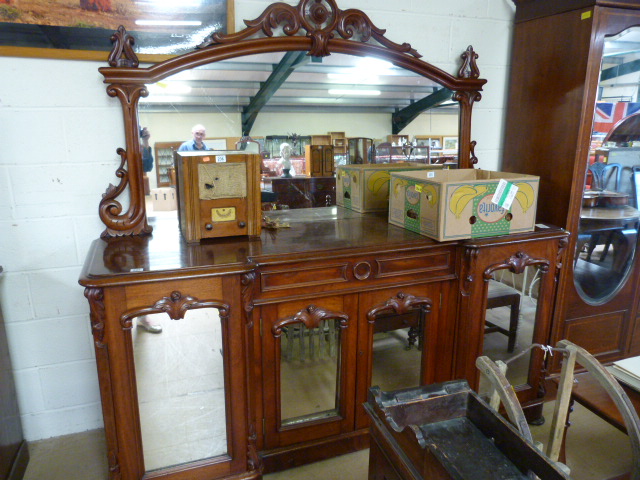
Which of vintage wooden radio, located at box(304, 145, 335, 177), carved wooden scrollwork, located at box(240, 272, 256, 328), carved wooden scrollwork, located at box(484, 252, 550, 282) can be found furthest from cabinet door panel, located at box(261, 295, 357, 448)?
vintage wooden radio, located at box(304, 145, 335, 177)

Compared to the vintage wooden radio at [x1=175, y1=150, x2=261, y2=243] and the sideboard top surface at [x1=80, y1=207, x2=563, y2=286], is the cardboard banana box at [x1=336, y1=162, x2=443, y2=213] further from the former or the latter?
the vintage wooden radio at [x1=175, y1=150, x2=261, y2=243]

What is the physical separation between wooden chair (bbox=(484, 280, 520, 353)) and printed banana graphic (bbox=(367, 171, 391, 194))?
726 mm

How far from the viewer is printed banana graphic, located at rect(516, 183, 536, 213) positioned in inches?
78.0

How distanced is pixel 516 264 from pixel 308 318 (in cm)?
99

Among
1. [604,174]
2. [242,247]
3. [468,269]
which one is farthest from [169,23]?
[604,174]

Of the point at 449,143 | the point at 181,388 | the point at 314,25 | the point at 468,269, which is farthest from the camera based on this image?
the point at 449,143

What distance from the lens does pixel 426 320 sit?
6.70 ft

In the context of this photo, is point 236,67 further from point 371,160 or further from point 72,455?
point 72,455

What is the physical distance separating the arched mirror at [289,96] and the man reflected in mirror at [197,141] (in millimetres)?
25

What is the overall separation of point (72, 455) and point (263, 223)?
1.38m

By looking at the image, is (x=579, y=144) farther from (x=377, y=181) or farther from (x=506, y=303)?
(x=377, y=181)

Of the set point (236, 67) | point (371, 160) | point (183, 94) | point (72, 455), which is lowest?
point (72, 455)

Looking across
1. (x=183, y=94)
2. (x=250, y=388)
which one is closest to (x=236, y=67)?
(x=183, y=94)

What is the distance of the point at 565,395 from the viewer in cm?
140
